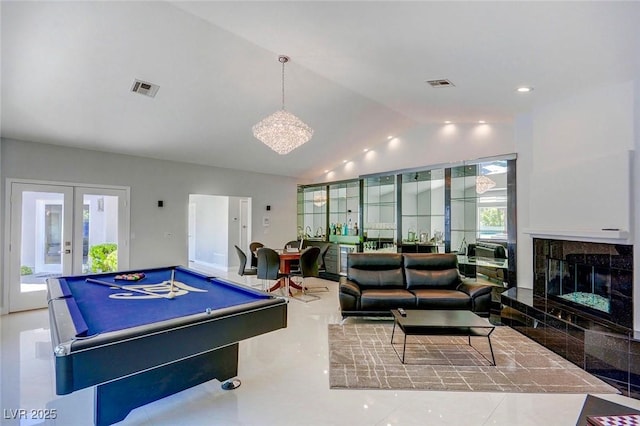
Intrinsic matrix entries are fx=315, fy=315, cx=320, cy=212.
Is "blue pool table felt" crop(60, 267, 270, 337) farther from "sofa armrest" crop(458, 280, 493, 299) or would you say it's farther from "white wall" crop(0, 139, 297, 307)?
"sofa armrest" crop(458, 280, 493, 299)

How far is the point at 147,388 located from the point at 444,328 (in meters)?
2.75

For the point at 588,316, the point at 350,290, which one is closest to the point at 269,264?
the point at 350,290

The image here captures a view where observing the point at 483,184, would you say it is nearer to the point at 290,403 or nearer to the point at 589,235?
the point at 589,235

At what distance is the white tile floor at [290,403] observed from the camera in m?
2.33

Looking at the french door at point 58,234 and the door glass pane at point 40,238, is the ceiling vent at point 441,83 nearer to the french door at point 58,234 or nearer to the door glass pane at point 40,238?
the french door at point 58,234

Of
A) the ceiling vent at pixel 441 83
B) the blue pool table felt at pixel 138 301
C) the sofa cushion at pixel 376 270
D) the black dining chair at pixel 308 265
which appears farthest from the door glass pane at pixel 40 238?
the ceiling vent at pixel 441 83

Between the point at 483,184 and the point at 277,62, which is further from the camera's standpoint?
the point at 483,184

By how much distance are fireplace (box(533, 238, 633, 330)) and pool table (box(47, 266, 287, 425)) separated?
11.4 feet

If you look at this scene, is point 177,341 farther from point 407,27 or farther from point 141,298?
point 407,27

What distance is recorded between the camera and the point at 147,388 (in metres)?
2.30

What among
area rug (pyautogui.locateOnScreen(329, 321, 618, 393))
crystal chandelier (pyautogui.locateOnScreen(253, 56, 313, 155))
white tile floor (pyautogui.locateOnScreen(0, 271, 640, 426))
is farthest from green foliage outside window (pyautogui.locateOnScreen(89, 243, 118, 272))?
area rug (pyautogui.locateOnScreen(329, 321, 618, 393))

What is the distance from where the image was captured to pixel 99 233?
571cm

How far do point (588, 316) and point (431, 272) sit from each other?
189cm

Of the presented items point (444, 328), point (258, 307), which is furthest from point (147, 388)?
point (444, 328)
